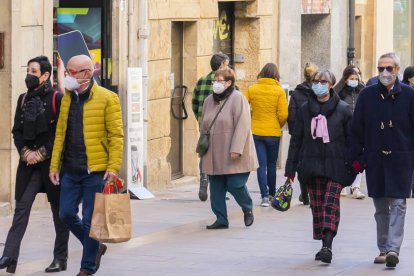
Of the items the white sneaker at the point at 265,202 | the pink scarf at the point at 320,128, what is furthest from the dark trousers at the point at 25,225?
the white sneaker at the point at 265,202

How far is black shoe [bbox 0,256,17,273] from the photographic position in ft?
37.0

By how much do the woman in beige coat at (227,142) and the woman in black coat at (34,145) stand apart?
11.0 feet

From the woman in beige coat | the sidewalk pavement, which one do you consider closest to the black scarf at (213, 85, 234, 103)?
the woman in beige coat

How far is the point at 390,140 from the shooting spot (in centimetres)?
1207

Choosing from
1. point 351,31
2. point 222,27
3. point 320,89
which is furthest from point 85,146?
point 351,31

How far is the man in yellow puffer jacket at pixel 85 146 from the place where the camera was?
36.0 ft

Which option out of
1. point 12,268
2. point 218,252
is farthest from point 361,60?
point 12,268

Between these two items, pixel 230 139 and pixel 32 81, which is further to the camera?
pixel 230 139

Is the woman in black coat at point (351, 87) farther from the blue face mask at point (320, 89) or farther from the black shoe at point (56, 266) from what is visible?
the black shoe at point (56, 266)

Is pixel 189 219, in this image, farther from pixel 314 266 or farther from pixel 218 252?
pixel 314 266

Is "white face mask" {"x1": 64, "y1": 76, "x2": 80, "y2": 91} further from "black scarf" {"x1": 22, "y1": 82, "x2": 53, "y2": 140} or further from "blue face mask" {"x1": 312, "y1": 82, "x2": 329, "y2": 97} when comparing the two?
"blue face mask" {"x1": 312, "y1": 82, "x2": 329, "y2": 97}

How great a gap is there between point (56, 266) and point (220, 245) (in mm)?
2390

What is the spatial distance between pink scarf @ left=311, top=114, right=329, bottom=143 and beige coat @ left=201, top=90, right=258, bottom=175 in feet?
7.05

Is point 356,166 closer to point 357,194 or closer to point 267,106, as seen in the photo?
point 267,106
